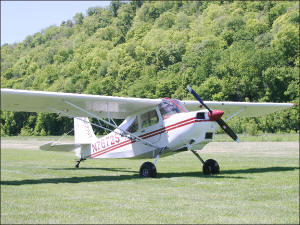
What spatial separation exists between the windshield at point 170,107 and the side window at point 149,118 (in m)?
0.27

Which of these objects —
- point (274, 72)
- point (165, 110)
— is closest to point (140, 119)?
point (165, 110)

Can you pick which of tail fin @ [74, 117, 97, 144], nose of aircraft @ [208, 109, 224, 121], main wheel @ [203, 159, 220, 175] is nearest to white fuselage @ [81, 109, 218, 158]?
nose of aircraft @ [208, 109, 224, 121]

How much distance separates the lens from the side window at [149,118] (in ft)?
40.3

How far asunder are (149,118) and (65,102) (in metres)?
2.50

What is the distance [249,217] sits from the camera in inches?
227

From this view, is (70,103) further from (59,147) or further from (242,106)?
(242,106)

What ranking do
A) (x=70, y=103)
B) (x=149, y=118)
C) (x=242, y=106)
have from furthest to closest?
(x=242, y=106) → (x=149, y=118) → (x=70, y=103)

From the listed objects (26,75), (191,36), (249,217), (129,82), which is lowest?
(249,217)

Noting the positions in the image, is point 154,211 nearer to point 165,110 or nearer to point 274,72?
point 165,110

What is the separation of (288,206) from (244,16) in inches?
1886

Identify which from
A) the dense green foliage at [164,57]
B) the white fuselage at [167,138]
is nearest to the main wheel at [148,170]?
the white fuselage at [167,138]

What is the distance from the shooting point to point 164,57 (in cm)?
Answer: 2452

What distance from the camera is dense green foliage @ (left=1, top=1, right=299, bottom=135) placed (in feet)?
33.0

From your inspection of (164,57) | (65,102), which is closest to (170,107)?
(65,102)
